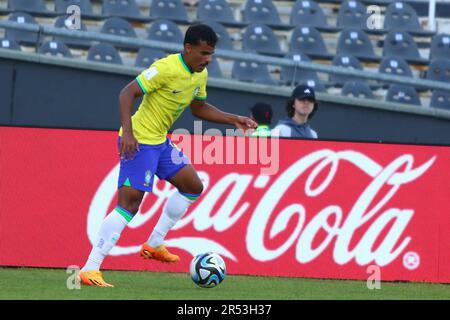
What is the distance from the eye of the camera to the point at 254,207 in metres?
11.7

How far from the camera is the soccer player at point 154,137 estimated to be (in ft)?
30.8

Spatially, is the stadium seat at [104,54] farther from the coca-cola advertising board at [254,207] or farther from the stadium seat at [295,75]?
the coca-cola advertising board at [254,207]

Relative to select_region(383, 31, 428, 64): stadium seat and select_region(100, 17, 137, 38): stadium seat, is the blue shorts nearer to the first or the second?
select_region(100, 17, 137, 38): stadium seat

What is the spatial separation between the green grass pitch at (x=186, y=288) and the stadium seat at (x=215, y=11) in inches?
269

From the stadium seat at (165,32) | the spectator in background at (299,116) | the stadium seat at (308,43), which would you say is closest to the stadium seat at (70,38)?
the stadium seat at (165,32)

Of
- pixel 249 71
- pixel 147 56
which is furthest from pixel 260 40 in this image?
pixel 147 56

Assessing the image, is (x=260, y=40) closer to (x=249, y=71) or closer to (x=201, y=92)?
(x=249, y=71)

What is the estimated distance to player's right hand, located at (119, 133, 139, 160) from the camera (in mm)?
9242

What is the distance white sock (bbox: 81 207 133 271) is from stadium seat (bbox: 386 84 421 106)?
730 centimetres
